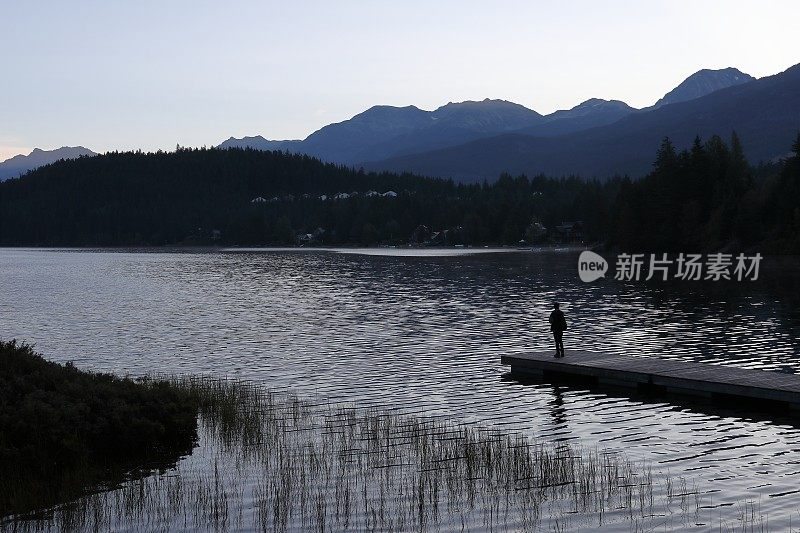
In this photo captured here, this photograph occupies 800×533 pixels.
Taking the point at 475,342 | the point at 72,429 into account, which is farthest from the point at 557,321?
the point at 72,429

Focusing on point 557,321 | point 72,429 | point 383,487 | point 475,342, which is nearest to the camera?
point 383,487

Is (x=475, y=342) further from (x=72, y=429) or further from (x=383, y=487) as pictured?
(x=72, y=429)

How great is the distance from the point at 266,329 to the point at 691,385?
36.3 m

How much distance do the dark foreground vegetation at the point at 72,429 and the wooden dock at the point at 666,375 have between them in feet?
57.7

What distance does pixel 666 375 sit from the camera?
36.9 meters

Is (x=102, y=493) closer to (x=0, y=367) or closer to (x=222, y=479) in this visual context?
(x=222, y=479)

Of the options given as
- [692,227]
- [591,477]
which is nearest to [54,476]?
[591,477]

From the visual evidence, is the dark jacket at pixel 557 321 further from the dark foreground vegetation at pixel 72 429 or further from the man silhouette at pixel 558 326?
the dark foreground vegetation at pixel 72 429

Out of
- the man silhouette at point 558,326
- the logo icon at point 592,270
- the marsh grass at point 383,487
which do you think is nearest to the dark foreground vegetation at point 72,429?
the marsh grass at point 383,487

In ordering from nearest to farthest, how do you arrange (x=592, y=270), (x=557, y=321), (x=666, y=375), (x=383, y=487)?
(x=383, y=487) < (x=666, y=375) < (x=557, y=321) < (x=592, y=270)

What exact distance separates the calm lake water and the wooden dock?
1.22m

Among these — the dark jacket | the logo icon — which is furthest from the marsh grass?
the logo icon

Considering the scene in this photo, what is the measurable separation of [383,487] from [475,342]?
1278 inches

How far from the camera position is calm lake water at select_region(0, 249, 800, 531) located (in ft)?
93.9
